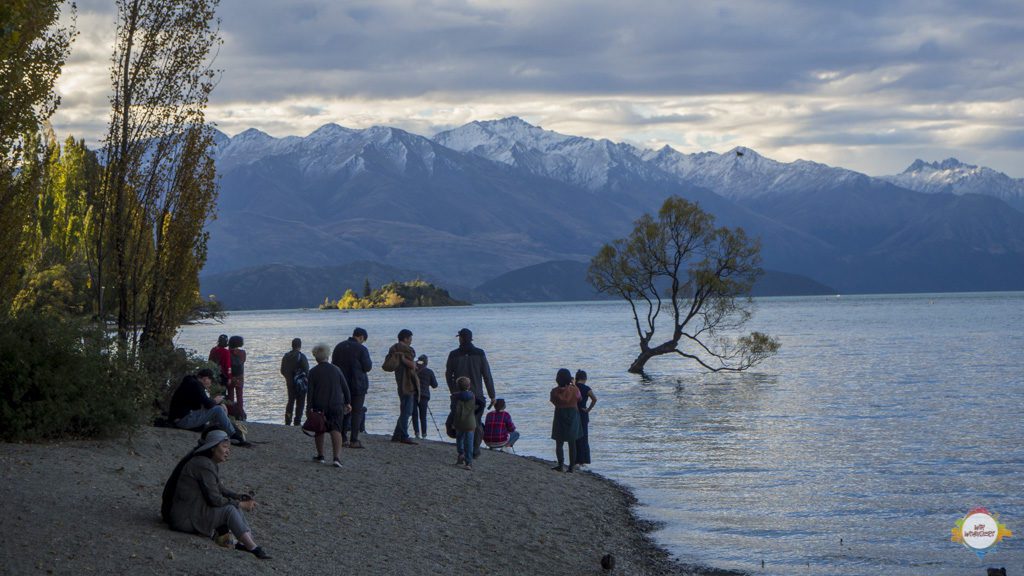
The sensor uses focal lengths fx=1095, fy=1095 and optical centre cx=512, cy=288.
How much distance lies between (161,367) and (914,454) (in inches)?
777

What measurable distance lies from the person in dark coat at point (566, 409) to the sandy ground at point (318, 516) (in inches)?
36.7

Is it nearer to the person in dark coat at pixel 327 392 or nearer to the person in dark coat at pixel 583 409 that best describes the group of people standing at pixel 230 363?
the person in dark coat at pixel 327 392

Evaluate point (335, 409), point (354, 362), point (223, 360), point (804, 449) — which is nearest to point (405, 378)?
point (354, 362)

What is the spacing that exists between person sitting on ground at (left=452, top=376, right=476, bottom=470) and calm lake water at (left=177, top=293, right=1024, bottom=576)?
3638 mm

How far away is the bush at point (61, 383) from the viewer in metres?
15.5

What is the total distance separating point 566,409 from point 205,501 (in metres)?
10.2

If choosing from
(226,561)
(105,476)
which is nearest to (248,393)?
(105,476)

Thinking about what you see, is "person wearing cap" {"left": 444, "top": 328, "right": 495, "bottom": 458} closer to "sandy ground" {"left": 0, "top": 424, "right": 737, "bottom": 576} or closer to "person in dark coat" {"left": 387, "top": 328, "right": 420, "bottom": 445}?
"person in dark coat" {"left": 387, "top": 328, "right": 420, "bottom": 445}

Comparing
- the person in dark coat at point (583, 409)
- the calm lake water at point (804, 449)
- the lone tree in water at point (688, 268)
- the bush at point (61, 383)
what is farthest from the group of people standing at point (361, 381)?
the lone tree in water at point (688, 268)

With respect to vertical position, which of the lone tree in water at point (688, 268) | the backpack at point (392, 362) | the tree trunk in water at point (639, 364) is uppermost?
the lone tree in water at point (688, 268)

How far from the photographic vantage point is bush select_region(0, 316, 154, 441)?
15.5 meters

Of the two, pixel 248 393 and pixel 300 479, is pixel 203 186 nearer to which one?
pixel 300 479

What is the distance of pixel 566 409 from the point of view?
21.7m

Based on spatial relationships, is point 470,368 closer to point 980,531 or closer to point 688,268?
point 980,531
